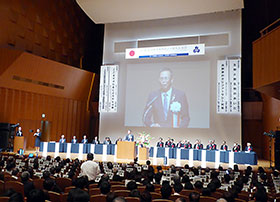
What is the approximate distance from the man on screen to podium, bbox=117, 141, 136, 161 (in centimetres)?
410

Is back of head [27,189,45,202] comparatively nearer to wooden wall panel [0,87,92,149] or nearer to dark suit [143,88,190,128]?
wooden wall panel [0,87,92,149]

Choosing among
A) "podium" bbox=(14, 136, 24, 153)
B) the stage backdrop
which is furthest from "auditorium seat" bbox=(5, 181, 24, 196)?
A: the stage backdrop

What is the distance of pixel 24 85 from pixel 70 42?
17.9ft

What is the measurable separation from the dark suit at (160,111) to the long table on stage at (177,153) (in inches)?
110

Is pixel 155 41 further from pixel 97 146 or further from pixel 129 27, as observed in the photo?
pixel 97 146

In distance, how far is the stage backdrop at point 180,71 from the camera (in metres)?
16.2

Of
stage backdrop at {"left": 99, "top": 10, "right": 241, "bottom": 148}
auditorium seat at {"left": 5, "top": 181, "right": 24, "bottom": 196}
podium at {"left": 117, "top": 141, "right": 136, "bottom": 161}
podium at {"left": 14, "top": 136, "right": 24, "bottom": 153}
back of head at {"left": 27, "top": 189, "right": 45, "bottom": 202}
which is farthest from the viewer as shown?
stage backdrop at {"left": 99, "top": 10, "right": 241, "bottom": 148}

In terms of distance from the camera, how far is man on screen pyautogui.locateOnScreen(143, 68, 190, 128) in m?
16.5

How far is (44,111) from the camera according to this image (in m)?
17.2

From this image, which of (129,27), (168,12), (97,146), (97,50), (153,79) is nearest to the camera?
(97,146)

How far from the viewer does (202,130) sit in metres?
16.4

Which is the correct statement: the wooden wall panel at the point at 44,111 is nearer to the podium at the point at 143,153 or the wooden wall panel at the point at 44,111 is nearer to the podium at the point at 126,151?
the podium at the point at 126,151

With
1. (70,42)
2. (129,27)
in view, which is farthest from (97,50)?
(129,27)

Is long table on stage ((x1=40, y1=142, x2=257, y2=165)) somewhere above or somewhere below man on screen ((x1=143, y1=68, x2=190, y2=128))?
below
